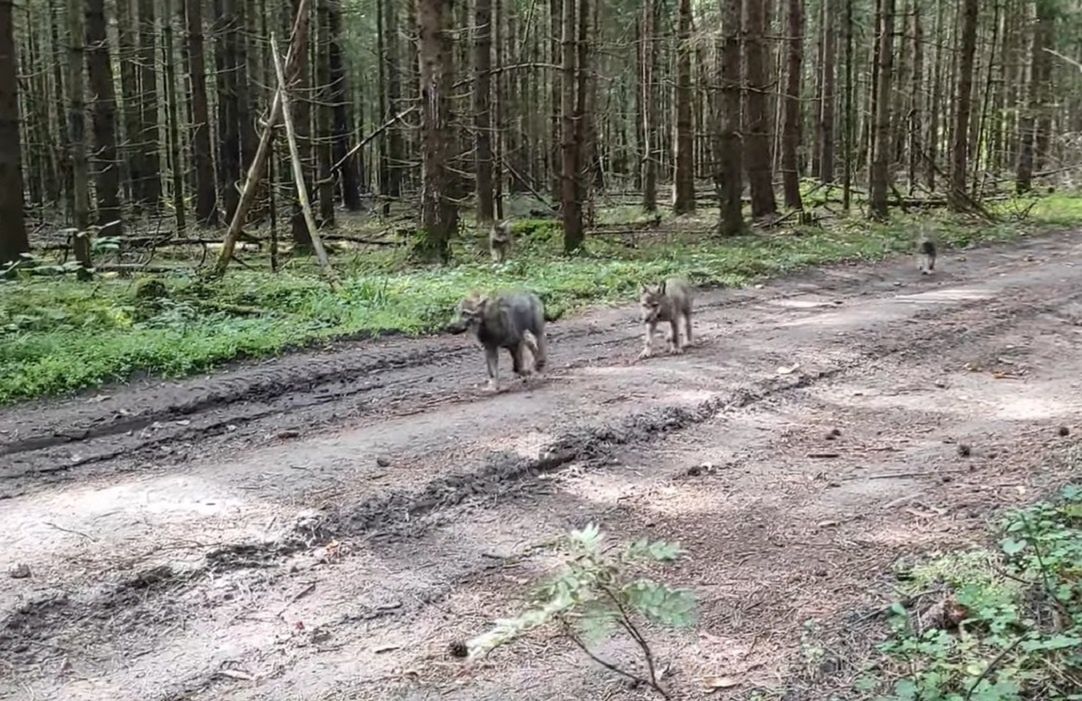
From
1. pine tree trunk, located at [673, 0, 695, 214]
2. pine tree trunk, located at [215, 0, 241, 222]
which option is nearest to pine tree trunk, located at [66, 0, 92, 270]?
pine tree trunk, located at [215, 0, 241, 222]

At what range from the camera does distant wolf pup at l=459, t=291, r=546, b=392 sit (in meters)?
9.70

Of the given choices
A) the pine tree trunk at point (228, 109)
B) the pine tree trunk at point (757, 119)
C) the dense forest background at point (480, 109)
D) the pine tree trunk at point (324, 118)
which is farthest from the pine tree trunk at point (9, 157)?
the pine tree trunk at point (757, 119)

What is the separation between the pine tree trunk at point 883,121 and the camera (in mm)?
24250

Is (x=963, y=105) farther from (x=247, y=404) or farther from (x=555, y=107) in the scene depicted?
(x=247, y=404)

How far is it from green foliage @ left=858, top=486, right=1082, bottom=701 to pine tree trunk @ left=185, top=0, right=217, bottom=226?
1002 inches

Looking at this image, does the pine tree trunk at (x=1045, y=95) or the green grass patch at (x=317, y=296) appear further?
the pine tree trunk at (x=1045, y=95)

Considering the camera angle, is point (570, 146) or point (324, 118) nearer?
point (570, 146)

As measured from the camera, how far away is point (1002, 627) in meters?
4.25

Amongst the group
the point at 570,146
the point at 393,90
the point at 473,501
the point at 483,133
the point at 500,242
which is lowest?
the point at 473,501

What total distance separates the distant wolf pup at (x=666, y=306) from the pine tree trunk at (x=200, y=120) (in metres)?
19.3

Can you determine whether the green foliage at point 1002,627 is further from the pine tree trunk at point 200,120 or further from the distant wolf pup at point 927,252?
the pine tree trunk at point 200,120

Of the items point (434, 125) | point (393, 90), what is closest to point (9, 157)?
point (434, 125)

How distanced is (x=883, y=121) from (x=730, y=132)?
5.49 metres

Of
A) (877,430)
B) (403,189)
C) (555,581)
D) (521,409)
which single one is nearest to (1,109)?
(521,409)
